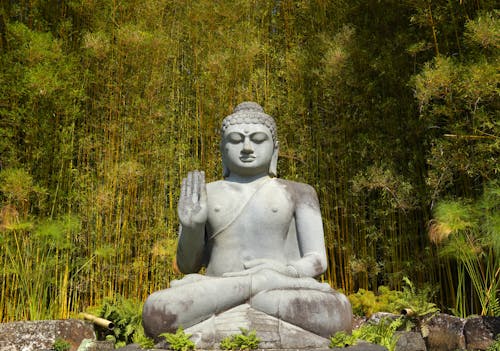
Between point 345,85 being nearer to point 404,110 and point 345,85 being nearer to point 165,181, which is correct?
point 404,110

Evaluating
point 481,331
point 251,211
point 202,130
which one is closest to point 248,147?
point 251,211

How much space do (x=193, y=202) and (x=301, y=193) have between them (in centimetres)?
79

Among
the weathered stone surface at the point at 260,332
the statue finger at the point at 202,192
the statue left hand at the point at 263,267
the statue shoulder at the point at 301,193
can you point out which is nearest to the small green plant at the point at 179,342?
the weathered stone surface at the point at 260,332

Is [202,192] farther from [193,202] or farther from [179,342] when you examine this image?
[179,342]

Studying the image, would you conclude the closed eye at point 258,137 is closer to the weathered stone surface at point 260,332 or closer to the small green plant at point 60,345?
the weathered stone surface at point 260,332

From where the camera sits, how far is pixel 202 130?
7.25m

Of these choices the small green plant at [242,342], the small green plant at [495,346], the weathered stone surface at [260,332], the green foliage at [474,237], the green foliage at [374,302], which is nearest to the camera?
the small green plant at [242,342]

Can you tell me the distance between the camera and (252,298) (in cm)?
316

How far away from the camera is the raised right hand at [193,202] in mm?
3414

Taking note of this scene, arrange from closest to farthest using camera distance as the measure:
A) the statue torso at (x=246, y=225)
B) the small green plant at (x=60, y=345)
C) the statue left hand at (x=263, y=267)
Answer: the statue left hand at (x=263, y=267), the statue torso at (x=246, y=225), the small green plant at (x=60, y=345)

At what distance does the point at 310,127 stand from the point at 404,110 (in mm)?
1176

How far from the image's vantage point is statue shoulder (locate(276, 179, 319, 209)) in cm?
379

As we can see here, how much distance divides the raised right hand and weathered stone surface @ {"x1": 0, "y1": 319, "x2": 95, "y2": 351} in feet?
9.28

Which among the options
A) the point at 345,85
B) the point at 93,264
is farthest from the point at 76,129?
the point at 345,85
